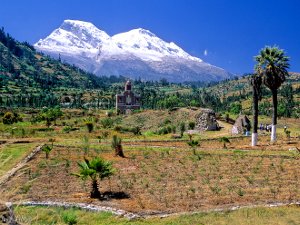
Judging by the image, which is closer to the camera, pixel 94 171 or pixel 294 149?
pixel 94 171

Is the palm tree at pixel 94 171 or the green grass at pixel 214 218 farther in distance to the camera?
the palm tree at pixel 94 171

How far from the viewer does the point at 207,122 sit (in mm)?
71625

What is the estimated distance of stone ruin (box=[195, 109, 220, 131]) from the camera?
71438 millimetres

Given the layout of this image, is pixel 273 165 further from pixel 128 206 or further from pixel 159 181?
pixel 128 206

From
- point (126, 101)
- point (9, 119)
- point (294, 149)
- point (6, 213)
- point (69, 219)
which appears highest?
point (126, 101)

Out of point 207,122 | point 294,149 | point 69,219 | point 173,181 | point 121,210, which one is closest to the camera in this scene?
point 69,219

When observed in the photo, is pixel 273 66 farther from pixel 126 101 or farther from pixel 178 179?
pixel 126 101

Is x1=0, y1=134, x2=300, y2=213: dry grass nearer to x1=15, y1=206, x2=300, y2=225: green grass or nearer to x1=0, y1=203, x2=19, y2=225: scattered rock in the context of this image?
x1=15, y1=206, x2=300, y2=225: green grass

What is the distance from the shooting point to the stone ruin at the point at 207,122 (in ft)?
234

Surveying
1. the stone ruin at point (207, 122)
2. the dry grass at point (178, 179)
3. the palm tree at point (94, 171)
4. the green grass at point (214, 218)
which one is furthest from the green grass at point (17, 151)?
the stone ruin at point (207, 122)

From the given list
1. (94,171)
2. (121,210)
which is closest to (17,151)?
(94,171)

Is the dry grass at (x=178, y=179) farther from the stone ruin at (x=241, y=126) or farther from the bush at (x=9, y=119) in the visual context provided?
the bush at (x=9, y=119)

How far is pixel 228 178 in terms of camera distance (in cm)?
2791

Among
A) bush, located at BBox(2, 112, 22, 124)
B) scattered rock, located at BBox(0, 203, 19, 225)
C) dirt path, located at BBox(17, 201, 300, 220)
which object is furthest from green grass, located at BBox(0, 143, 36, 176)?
bush, located at BBox(2, 112, 22, 124)
